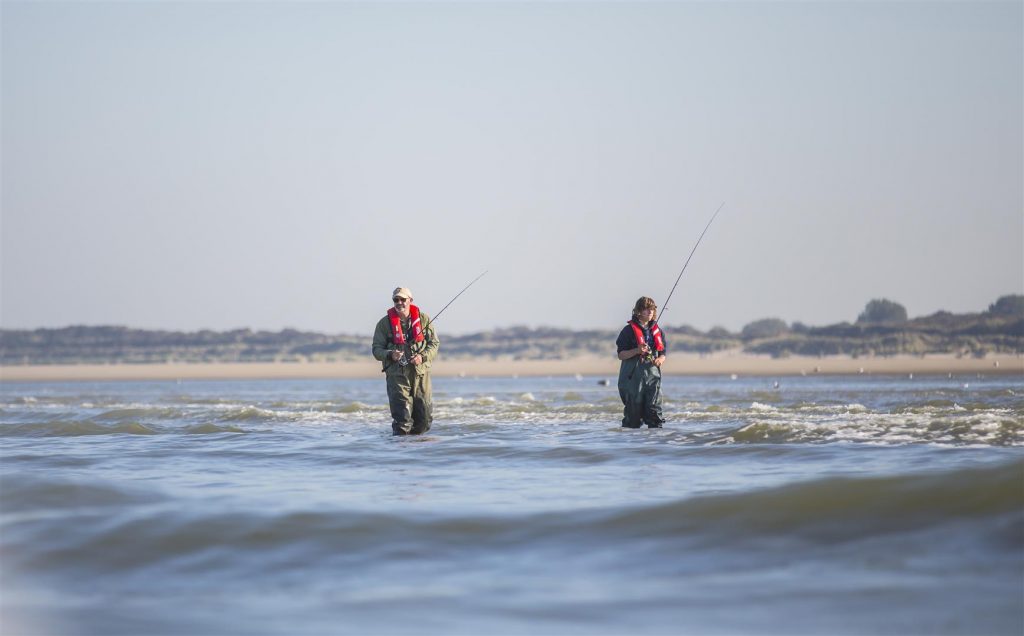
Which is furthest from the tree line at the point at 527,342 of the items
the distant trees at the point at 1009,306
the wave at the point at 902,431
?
the wave at the point at 902,431

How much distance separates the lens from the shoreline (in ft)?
196

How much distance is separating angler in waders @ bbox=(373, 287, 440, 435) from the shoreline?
42.1m

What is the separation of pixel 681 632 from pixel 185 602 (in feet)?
7.74

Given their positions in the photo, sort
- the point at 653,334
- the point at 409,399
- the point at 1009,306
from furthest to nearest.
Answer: the point at 1009,306
the point at 409,399
the point at 653,334

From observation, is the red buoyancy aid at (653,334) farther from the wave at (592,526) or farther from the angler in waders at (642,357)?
the wave at (592,526)

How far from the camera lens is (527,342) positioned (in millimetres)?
120125

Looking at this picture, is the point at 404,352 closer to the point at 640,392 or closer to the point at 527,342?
the point at 640,392

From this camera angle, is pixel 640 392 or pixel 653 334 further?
pixel 640 392

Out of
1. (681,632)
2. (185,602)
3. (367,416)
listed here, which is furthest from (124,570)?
(367,416)

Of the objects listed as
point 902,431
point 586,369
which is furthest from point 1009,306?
point 902,431

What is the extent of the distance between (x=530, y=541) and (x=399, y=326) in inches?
305

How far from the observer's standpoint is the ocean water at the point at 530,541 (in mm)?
5109

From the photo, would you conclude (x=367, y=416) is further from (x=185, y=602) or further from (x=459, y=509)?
(x=185, y=602)

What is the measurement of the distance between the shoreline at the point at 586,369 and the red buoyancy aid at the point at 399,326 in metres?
42.3
